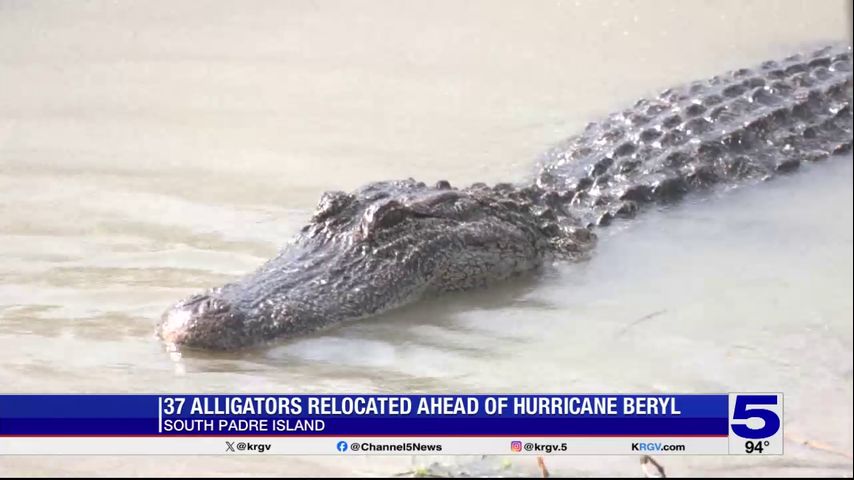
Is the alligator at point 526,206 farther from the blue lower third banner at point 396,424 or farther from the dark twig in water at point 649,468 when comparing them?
the dark twig in water at point 649,468

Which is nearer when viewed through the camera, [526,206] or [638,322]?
[638,322]

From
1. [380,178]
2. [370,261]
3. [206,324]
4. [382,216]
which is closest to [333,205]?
[382,216]

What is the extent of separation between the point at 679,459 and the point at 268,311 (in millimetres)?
1986

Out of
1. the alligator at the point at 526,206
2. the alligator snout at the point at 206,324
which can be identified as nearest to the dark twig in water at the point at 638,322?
the alligator at the point at 526,206

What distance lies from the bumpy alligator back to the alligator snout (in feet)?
7.48

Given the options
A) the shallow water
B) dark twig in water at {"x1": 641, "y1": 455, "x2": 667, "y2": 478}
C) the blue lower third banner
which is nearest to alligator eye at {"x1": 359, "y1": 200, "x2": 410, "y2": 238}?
the shallow water

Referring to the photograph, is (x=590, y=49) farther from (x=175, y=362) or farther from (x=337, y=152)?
(x=175, y=362)

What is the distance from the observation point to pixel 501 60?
1038cm

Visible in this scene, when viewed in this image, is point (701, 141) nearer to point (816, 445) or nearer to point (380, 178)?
point (380, 178)

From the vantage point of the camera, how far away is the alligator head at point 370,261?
5.20 meters

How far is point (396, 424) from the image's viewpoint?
405 centimetres

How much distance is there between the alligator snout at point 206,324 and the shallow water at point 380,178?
66 mm

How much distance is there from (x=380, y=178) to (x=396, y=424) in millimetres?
3729

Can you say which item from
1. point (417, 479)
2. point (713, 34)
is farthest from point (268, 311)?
point (713, 34)
